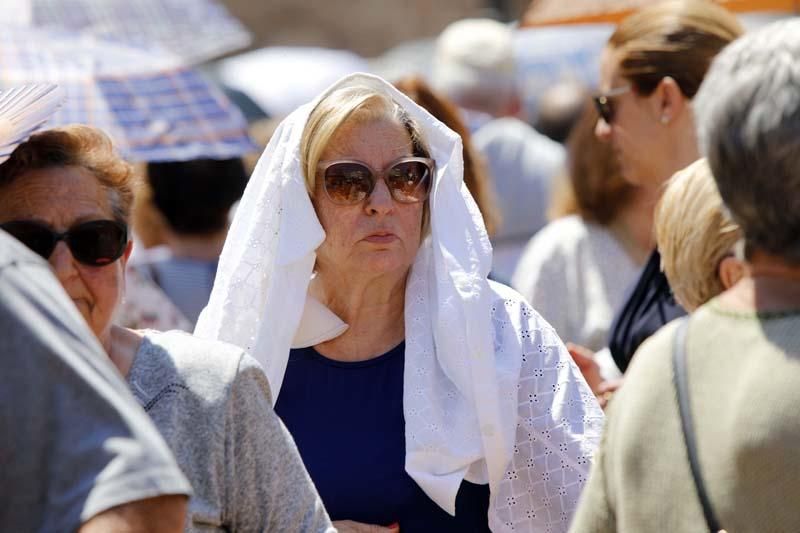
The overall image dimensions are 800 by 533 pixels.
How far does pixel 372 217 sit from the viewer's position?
141 inches

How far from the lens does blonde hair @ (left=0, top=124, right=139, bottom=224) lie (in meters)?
3.03

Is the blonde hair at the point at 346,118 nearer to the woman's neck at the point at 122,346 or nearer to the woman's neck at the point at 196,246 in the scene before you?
the woman's neck at the point at 122,346

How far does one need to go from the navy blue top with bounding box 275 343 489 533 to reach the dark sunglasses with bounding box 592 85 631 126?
4.76ft

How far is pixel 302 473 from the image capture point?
2.71 m

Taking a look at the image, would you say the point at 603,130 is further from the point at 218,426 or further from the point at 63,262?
the point at 218,426

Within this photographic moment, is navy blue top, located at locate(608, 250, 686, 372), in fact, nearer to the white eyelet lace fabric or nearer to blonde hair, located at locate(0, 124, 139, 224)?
the white eyelet lace fabric

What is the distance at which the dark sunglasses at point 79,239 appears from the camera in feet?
9.95

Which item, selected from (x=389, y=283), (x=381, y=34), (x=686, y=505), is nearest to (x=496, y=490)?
(x=389, y=283)

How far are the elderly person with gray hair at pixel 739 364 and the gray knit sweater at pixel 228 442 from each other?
0.67m

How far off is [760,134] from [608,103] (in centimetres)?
266

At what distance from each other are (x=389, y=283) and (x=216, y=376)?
101 centimetres

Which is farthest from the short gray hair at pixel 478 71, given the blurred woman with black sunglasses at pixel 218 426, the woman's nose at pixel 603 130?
the blurred woman with black sunglasses at pixel 218 426

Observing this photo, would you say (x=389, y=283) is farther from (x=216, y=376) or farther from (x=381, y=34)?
(x=381, y=34)

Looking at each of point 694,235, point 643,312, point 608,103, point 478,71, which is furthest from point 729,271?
point 478,71
